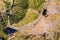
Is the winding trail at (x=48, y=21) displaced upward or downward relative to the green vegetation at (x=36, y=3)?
downward

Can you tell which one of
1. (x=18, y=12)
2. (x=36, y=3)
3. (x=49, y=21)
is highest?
(x=36, y=3)

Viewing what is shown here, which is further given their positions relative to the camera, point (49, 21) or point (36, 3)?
point (36, 3)

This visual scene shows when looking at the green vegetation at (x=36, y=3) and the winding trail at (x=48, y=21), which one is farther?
the green vegetation at (x=36, y=3)

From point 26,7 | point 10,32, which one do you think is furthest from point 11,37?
point 26,7

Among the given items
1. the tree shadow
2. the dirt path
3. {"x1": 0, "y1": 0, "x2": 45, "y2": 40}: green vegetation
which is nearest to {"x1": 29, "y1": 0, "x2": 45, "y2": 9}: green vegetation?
{"x1": 0, "y1": 0, "x2": 45, "y2": 40}: green vegetation

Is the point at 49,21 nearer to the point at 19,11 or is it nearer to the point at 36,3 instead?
the point at 36,3

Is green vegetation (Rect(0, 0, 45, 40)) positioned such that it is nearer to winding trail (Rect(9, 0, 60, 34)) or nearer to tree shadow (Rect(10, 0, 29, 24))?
tree shadow (Rect(10, 0, 29, 24))

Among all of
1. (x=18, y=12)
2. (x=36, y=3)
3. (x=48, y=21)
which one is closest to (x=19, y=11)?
(x=18, y=12)

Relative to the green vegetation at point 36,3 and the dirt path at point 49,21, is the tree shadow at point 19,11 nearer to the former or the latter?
the green vegetation at point 36,3

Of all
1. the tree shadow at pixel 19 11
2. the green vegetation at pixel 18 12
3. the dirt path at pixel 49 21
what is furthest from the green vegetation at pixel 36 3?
the dirt path at pixel 49 21

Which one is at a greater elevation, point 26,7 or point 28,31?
point 26,7

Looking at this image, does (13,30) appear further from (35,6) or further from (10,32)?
(35,6)
